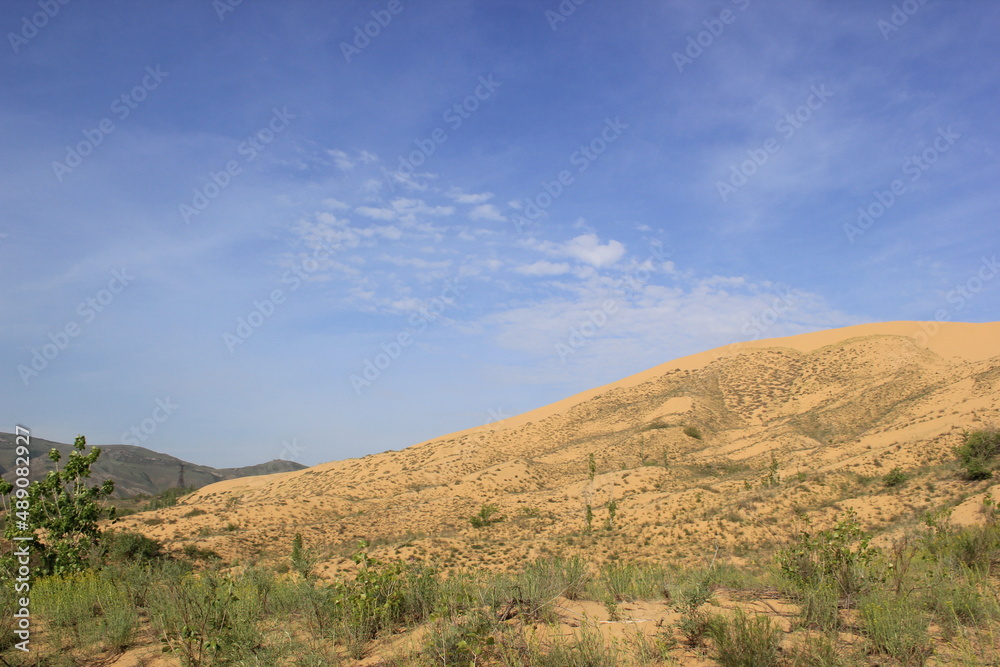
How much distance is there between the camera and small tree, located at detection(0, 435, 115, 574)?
11461 millimetres

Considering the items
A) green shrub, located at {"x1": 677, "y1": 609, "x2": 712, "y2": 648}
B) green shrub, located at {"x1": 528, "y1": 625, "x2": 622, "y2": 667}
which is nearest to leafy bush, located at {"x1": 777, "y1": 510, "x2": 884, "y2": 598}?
green shrub, located at {"x1": 677, "y1": 609, "x2": 712, "y2": 648}

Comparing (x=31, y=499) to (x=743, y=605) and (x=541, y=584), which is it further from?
(x=743, y=605)

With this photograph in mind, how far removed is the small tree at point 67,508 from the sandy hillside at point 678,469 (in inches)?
271

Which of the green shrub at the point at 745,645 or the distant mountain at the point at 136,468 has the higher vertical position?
the distant mountain at the point at 136,468

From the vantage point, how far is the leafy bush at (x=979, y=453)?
55.4 ft

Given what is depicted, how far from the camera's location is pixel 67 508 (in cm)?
1208

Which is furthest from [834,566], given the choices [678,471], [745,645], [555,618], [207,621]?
[678,471]

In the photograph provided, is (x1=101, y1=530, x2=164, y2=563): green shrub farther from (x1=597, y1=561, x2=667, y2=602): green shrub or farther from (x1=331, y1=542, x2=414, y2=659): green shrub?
(x1=597, y1=561, x2=667, y2=602): green shrub

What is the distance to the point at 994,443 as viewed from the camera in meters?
18.6

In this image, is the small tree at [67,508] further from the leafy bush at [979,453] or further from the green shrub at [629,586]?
the leafy bush at [979,453]

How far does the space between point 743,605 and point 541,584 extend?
92.7 inches

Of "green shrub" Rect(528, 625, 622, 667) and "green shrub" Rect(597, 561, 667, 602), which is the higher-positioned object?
"green shrub" Rect(528, 625, 622, 667)

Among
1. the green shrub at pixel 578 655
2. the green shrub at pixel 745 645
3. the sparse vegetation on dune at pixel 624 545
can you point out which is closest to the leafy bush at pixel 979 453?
the sparse vegetation on dune at pixel 624 545

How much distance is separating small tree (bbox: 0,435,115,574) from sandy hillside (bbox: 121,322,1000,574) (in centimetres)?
688
